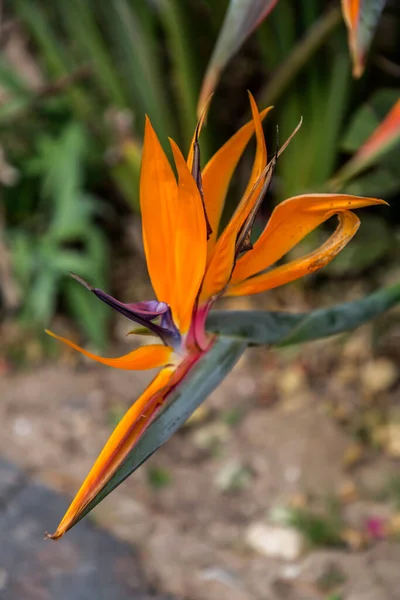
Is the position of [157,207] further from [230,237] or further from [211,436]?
[211,436]

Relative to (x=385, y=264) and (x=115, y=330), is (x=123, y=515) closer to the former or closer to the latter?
(x=115, y=330)

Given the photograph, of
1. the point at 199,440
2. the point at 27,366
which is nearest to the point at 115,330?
the point at 27,366

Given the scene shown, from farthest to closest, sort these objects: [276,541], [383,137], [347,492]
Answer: [347,492] → [276,541] → [383,137]

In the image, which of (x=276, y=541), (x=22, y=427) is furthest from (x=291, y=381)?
(x=22, y=427)

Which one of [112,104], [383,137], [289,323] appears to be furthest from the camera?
[112,104]

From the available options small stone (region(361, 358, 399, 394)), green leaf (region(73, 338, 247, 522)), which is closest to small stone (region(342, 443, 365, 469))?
small stone (region(361, 358, 399, 394))

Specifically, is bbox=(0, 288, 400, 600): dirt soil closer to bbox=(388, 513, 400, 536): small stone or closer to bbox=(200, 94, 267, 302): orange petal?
bbox=(388, 513, 400, 536): small stone

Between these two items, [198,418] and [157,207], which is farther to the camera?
[198,418]
